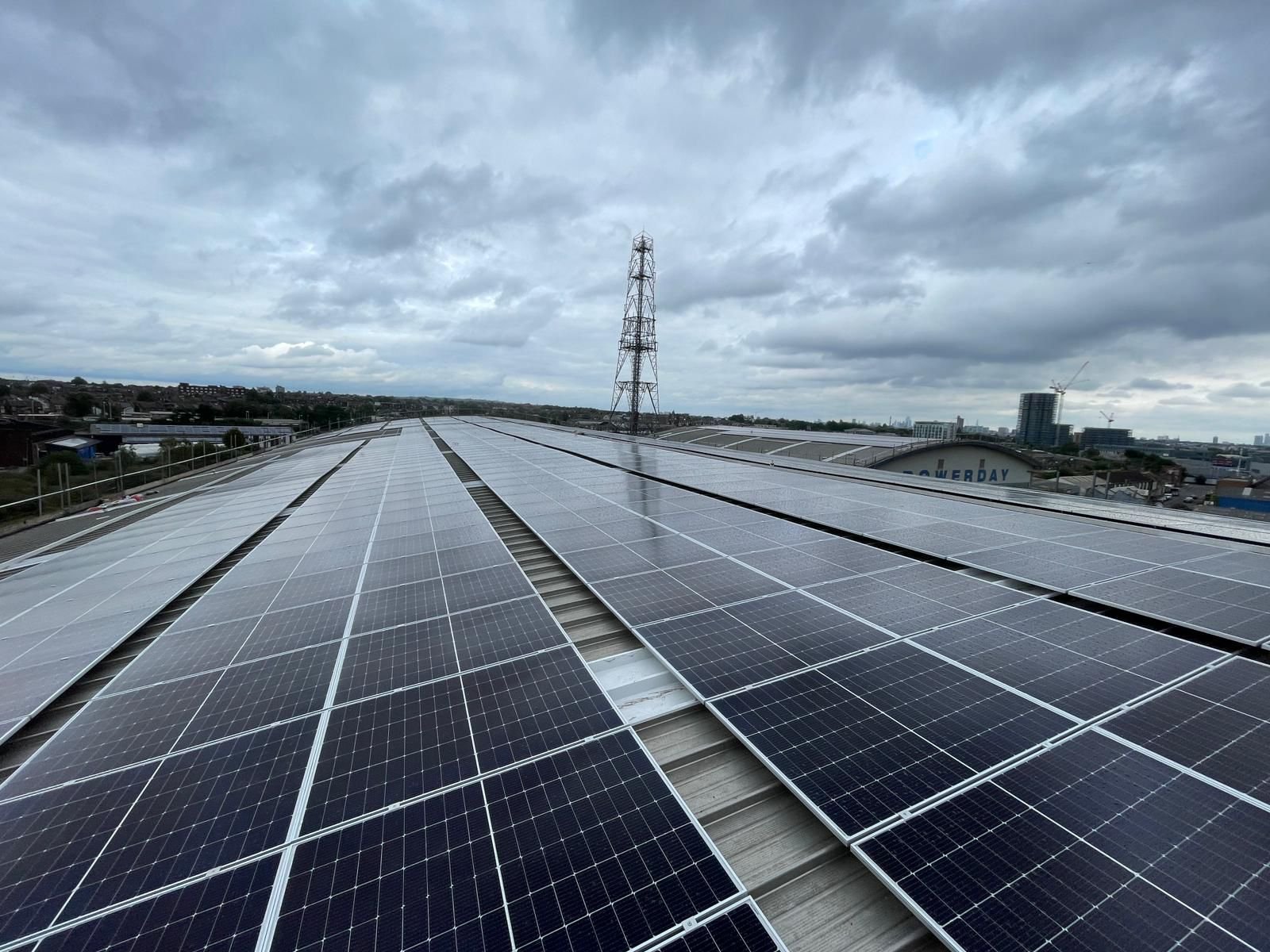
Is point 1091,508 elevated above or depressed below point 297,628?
above

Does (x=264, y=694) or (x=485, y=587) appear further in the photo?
(x=485, y=587)

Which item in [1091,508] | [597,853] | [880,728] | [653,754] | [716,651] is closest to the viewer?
[597,853]

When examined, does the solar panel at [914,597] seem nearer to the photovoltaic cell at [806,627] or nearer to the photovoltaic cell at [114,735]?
the photovoltaic cell at [806,627]

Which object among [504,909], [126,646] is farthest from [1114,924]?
[126,646]

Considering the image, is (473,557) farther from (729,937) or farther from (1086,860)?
(1086,860)

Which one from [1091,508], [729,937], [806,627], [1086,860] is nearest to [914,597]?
[806,627]

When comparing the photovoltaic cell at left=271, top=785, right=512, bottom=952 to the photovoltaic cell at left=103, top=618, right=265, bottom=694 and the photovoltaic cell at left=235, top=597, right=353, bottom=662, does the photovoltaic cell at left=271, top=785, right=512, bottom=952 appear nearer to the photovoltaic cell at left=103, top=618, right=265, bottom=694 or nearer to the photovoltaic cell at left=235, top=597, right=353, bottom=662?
the photovoltaic cell at left=235, top=597, right=353, bottom=662

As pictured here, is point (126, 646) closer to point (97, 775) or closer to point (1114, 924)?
point (97, 775)

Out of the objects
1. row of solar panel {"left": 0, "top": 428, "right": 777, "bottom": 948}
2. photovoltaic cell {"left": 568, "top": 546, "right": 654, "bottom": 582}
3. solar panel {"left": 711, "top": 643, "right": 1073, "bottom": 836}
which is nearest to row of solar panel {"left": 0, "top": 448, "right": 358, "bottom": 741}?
row of solar panel {"left": 0, "top": 428, "right": 777, "bottom": 948}
